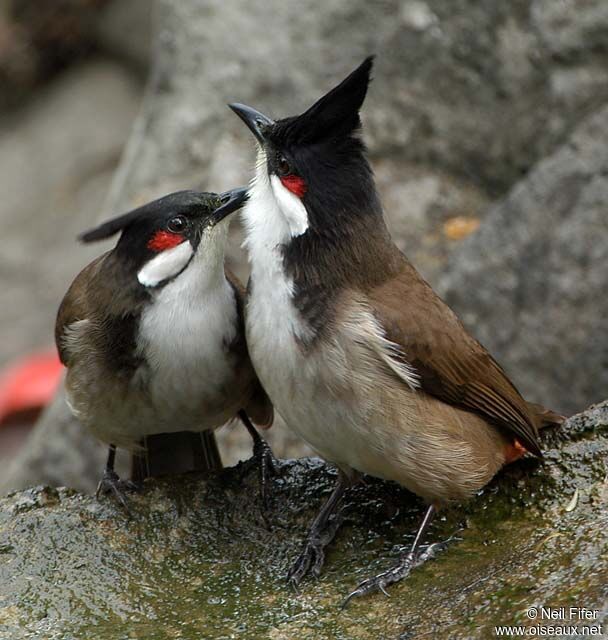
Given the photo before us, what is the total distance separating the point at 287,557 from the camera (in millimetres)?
4234

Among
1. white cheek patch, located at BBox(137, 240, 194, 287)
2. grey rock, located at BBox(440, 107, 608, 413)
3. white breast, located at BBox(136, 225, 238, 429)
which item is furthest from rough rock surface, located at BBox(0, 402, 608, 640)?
grey rock, located at BBox(440, 107, 608, 413)

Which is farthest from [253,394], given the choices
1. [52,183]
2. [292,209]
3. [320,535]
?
[52,183]

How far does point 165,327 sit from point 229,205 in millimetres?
506

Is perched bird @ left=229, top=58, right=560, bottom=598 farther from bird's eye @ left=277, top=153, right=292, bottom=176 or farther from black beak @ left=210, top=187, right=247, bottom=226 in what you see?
black beak @ left=210, top=187, right=247, bottom=226

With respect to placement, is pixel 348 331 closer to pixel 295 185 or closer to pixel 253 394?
pixel 295 185

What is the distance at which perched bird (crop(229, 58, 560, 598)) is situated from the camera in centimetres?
386

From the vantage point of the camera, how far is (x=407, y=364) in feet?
13.0

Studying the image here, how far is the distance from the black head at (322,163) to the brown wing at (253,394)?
646 millimetres

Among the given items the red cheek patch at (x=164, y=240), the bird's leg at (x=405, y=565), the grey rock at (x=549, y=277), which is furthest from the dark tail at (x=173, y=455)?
Answer: the grey rock at (x=549, y=277)

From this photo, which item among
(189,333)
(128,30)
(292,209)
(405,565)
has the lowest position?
(405,565)

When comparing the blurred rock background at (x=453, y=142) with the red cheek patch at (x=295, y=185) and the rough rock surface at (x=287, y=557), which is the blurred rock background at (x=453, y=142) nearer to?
the rough rock surface at (x=287, y=557)

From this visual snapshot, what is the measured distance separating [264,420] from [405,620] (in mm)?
1422

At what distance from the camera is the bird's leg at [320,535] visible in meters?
4.07

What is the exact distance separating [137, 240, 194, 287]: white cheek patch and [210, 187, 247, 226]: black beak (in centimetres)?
14
